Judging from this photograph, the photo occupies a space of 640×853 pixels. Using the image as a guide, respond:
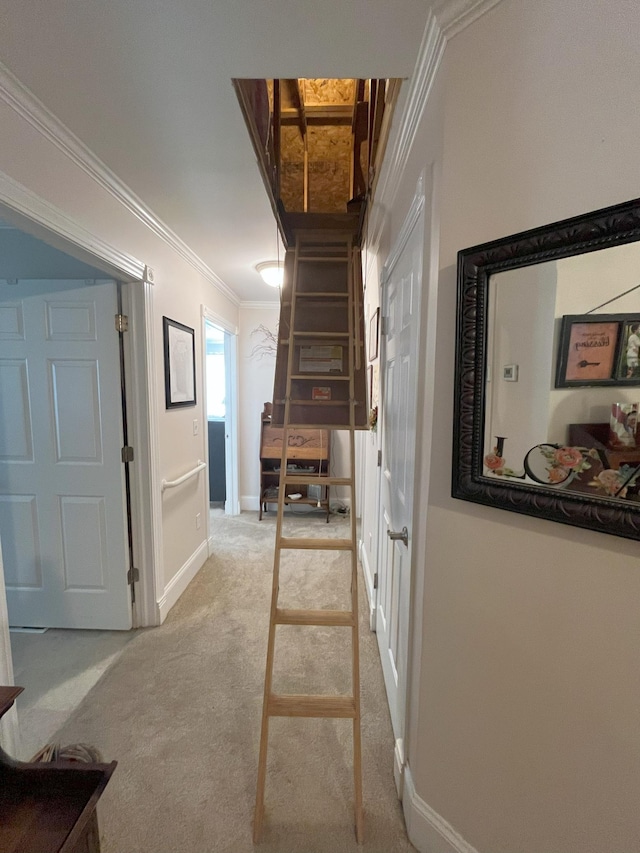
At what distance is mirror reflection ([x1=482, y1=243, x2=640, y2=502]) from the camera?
2.39 ft

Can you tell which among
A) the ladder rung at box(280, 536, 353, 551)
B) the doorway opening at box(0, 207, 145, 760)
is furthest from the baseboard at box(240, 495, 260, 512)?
the ladder rung at box(280, 536, 353, 551)

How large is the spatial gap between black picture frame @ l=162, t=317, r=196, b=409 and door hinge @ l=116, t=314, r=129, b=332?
0.27 m

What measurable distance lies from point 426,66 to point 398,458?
1.32m

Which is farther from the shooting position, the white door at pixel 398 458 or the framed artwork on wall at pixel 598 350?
the white door at pixel 398 458

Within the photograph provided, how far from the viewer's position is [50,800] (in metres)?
0.81

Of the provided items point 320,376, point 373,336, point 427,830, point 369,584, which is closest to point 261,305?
point 373,336

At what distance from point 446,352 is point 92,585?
242 centimetres

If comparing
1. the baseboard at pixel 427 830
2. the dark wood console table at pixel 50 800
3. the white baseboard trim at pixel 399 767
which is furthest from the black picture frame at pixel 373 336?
the dark wood console table at pixel 50 800

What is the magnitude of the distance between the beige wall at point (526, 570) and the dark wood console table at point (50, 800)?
898 mm

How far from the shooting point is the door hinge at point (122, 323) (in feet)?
6.89

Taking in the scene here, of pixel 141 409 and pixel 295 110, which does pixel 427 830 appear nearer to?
pixel 141 409

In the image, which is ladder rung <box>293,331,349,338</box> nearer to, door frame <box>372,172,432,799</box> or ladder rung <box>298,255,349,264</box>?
ladder rung <box>298,255,349,264</box>

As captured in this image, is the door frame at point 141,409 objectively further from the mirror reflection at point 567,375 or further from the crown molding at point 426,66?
the mirror reflection at point 567,375

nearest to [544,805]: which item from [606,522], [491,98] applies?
[606,522]
